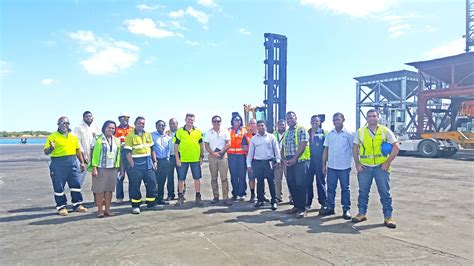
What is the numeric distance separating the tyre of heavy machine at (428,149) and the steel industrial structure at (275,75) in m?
10.1

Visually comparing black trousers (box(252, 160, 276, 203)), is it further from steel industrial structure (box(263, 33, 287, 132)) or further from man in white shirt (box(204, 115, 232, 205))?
steel industrial structure (box(263, 33, 287, 132))

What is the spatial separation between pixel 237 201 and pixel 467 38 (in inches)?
1231

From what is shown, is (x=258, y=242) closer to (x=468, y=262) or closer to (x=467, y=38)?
(x=468, y=262)

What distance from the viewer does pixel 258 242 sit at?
4352mm

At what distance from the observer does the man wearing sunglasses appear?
5938mm

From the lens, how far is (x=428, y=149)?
60.5ft

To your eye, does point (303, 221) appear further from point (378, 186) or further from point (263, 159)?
point (263, 159)

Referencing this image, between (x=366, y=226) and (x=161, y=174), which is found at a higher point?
(x=161, y=174)

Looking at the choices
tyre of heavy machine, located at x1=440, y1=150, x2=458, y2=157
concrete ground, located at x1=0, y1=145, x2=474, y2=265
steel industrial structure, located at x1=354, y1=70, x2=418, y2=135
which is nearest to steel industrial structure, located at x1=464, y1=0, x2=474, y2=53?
steel industrial structure, located at x1=354, y1=70, x2=418, y2=135

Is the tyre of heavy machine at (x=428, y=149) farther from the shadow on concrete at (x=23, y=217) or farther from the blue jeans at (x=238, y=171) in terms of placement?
the shadow on concrete at (x=23, y=217)

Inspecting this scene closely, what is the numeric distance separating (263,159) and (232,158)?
0.90m

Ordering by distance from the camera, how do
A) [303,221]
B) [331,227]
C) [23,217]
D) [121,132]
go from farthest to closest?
1. [121,132]
2. [23,217]
3. [303,221]
4. [331,227]

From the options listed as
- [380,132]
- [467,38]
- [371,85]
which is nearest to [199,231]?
[380,132]

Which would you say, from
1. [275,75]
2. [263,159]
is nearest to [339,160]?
[263,159]
